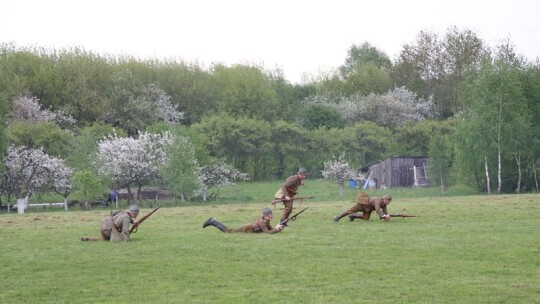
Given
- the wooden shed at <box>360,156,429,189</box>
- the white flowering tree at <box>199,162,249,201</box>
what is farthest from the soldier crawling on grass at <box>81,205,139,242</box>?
the wooden shed at <box>360,156,429,189</box>

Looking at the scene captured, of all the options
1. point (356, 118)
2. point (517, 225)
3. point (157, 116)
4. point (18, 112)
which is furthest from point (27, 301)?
point (356, 118)

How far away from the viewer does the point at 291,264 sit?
66.6ft

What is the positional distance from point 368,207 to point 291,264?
11.0 meters

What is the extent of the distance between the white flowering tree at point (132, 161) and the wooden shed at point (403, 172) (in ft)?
60.7

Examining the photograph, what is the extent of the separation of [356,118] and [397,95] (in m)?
5.71

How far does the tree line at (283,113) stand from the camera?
196 ft

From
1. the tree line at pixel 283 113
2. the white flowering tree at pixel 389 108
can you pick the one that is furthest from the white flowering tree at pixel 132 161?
the white flowering tree at pixel 389 108

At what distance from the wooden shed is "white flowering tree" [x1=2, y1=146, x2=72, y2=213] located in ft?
85.8

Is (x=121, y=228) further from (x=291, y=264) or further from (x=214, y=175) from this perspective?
(x=214, y=175)

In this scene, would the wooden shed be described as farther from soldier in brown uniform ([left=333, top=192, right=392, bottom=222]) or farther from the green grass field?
the green grass field

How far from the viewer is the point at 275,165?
84.4 meters

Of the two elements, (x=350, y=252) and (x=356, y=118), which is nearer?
(x=350, y=252)

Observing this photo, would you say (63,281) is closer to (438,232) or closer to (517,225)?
(438,232)

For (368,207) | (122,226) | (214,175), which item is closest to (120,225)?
(122,226)
